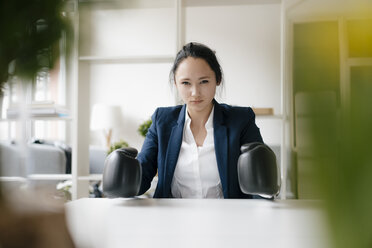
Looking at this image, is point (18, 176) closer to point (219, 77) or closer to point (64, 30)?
point (64, 30)

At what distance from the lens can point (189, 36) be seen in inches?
172

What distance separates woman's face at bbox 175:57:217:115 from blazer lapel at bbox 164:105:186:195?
4.1 inches

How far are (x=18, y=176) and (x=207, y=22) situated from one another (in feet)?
14.0

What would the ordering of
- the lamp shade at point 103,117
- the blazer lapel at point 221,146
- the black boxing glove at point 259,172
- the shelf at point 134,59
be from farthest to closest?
the lamp shade at point 103,117, the shelf at point 134,59, the blazer lapel at point 221,146, the black boxing glove at point 259,172

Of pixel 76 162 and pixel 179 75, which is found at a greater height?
pixel 179 75

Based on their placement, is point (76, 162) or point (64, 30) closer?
point (64, 30)

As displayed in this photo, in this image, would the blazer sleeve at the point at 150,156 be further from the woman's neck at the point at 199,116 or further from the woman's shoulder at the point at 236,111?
the woman's shoulder at the point at 236,111

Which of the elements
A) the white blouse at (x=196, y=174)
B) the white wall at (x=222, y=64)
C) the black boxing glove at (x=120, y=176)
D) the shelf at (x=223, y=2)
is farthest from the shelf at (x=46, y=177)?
the shelf at (x=223, y=2)

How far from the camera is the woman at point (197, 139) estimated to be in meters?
1.41

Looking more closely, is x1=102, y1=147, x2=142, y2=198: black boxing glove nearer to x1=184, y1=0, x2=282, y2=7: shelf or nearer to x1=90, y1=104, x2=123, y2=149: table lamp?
x1=184, y1=0, x2=282, y2=7: shelf

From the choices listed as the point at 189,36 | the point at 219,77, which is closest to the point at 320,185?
the point at 219,77

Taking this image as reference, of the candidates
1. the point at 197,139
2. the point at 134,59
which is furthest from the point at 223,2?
the point at 197,139

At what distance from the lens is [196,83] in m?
1.45

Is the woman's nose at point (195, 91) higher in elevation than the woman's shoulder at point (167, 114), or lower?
higher
